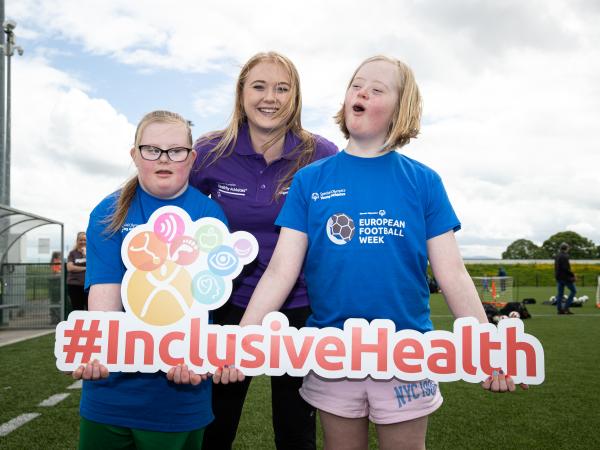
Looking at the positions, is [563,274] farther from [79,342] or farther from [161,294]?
[79,342]

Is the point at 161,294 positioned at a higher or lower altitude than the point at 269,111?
lower

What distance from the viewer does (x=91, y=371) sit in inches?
66.2

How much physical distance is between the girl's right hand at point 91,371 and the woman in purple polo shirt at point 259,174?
1.85ft

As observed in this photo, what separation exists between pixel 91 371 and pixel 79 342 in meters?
0.10

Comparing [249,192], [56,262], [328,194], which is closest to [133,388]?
[249,192]

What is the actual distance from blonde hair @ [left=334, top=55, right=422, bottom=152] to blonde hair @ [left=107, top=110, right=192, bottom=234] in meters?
0.64

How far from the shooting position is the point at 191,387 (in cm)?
189

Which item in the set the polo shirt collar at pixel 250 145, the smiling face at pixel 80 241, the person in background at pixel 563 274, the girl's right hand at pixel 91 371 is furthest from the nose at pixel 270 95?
the person in background at pixel 563 274

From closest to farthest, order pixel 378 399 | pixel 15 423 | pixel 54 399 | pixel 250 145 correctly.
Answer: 1. pixel 378 399
2. pixel 250 145
3. pixel 15 423
4. pixel 54 399

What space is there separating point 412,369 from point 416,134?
762 millimetres

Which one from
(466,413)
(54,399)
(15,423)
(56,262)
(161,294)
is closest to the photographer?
(161,294)

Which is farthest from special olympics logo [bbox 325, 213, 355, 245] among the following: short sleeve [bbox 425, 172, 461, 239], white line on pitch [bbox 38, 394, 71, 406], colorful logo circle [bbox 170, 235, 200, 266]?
white line on pitch [bbox 38, 394, 71, 406]

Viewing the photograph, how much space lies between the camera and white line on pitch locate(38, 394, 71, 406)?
4734 millimetres

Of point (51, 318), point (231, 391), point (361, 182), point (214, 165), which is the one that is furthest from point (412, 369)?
point (51, 318)
